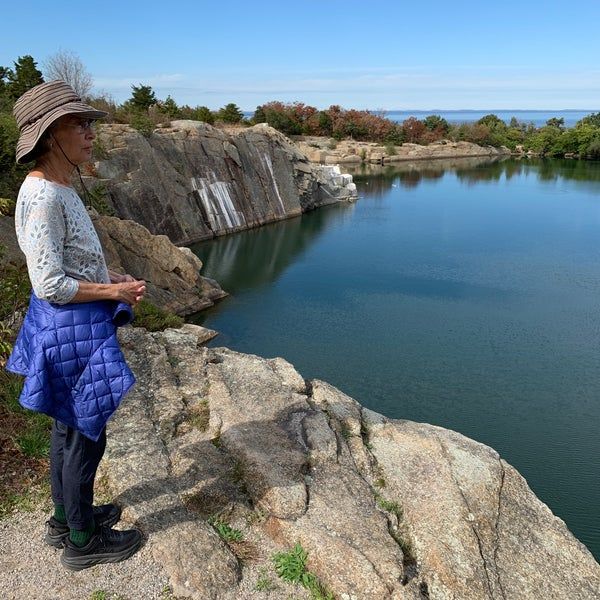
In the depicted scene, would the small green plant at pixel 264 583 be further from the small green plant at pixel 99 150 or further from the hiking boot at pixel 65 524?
the small green plant at pixel 99 150

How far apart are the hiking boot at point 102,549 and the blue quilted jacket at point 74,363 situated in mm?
848

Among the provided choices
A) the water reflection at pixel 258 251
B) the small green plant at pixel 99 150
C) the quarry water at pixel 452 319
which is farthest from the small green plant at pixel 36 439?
the small green plant at pixel 99 150

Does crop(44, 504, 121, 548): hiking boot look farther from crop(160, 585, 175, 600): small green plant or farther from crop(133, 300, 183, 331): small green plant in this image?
crop(133, 300, 183, 331): small green plant

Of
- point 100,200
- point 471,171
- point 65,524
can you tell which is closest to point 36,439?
point 65,524

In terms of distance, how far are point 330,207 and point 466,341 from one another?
75.8 feet

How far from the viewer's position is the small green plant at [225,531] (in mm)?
3938

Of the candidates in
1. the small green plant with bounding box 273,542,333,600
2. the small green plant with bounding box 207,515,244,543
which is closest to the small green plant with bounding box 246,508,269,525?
the small green plant with bounding box 207,515,244,543

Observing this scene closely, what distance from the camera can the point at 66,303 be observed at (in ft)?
9.72

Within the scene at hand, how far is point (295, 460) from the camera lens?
4.91 metres

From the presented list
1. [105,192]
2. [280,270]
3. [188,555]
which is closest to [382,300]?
[280,270]

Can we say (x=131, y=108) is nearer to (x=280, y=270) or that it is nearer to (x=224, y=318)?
(x=280, y=270)

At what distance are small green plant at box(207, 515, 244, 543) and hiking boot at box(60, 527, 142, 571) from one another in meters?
0.58

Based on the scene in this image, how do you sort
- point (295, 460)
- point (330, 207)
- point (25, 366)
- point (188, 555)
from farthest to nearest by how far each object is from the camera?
1. point (330, 207)
2. point (295, 460)
3. point (188, 555)
4. point (25, 366)

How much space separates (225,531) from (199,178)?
78.8 feet
